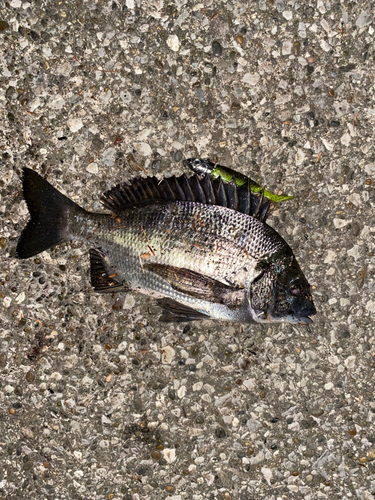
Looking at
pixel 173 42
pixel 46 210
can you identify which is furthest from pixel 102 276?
pixel 173 42

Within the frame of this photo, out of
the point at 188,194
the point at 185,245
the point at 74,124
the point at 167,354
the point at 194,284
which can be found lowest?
the point at 167,354

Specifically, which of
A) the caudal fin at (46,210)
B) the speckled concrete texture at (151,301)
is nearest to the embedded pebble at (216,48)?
the speckled concrete texture at (151,301)

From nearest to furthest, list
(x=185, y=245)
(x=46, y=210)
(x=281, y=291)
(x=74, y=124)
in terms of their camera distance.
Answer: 1. (x=281, y=291)
2. (x=185, y=245)
3. (x=46, y=210)
4. (x=74, y=124)

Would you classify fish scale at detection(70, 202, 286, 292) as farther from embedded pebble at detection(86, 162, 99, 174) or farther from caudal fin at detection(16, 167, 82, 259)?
embedded pebble at detection(86, 162, 99, 174)

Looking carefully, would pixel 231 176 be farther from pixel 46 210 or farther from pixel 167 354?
pixel 167 354

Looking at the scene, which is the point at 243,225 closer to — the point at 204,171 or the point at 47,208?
the point at 204,171

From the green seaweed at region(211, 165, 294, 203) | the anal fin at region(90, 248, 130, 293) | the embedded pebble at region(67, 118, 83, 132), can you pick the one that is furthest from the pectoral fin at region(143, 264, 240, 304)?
the embedded pebble at region(67, 118, 83, 132)

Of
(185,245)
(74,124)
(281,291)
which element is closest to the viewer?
(281,291)

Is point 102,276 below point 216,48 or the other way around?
below
